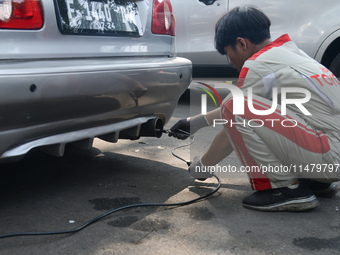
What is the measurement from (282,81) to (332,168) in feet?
1.63

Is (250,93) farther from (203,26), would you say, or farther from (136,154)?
(203,26)

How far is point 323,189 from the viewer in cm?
270

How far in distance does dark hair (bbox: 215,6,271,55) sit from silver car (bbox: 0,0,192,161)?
0.48 meters

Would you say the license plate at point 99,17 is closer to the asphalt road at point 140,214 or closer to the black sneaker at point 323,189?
the asphalt road at point 140,214

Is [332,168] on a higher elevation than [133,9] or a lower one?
lower

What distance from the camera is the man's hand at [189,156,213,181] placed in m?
2.92

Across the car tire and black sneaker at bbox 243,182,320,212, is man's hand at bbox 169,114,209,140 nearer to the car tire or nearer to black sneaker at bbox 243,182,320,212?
black sneaker at bbox 243,182,320,212

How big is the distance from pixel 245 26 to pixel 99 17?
780mm

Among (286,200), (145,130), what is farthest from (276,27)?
(286,200)

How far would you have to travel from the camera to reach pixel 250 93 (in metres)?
2.46

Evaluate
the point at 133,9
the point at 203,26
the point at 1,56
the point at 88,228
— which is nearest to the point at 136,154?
the point at 133,9

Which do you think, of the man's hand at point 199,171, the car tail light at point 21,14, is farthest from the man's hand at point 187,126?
the car tail light at point 21,14

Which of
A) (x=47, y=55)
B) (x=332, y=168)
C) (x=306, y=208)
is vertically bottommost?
(x=306, y=208)
